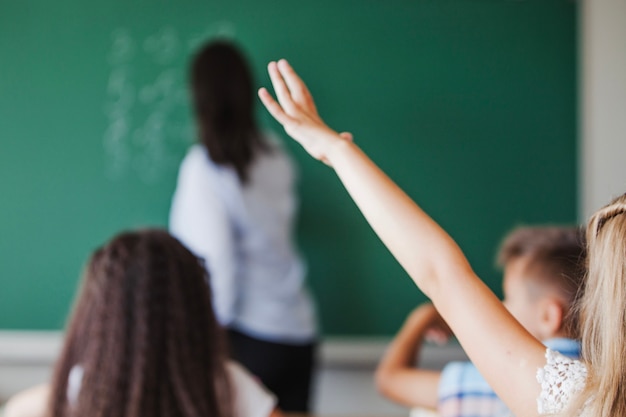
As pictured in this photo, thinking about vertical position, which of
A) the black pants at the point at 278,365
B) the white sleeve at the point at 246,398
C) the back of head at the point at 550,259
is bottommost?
the black pants at the point at 278,365

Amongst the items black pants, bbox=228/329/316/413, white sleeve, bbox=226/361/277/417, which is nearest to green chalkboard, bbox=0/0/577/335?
black pants, bbox=228/329/316/413

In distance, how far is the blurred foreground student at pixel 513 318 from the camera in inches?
33.5

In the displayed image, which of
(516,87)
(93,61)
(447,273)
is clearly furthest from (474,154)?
(447,273)

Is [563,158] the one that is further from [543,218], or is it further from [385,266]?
[385,266]

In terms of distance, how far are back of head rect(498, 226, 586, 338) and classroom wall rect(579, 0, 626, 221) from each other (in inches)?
40.5

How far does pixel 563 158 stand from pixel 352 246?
0.82 meters

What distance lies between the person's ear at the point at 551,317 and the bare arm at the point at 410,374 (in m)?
0.26

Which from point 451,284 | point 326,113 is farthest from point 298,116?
point 326,113

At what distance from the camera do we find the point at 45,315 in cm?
285

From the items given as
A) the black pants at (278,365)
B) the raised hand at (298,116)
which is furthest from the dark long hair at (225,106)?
the raised hand at (298,116)

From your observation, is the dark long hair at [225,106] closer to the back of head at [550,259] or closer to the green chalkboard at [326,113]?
the green chalkboard at [326,113]

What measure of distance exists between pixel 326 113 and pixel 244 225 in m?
0.57

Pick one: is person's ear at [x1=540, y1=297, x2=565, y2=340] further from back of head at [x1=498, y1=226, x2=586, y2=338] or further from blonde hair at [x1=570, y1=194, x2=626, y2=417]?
blonde hair at [x1=570, y1=194, x2=626, y2=417]

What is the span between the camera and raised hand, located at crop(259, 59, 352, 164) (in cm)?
101
